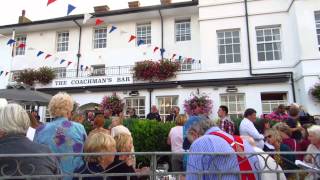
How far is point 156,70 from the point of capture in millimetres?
15758

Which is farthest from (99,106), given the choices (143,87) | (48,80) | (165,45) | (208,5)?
(208,5)

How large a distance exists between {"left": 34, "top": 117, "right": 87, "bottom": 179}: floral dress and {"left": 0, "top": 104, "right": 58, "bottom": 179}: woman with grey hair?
2.87ft

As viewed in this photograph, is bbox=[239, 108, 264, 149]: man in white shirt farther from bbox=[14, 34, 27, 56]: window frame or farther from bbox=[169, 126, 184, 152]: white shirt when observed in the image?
bbox=[14, 34, 27, 56]: window frame

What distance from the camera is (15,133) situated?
2.62 metres

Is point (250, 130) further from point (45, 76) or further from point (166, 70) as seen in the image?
point (45, 76)

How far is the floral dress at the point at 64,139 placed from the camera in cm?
352

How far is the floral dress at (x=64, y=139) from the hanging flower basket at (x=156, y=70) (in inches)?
474

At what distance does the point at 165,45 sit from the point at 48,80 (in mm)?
7598

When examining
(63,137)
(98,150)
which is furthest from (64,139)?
(98,150)

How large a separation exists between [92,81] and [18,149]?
569 inches

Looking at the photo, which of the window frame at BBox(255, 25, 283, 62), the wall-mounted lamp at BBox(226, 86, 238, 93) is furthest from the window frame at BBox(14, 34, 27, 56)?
the window frame at BBox(255, 25, 283, 62)

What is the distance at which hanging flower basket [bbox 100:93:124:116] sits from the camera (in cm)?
1544

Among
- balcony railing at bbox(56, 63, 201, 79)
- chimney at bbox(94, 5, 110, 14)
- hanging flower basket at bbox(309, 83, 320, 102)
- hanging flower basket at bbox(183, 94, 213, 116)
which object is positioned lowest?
hanging flower basket at bbox(183, 94, 213, 116)

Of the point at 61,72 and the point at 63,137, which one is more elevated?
Result: the point at 61,72
